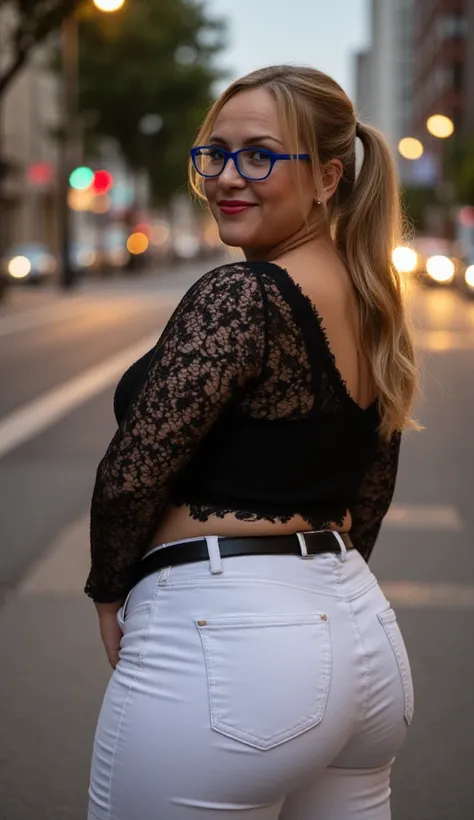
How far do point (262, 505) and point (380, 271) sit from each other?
471mm

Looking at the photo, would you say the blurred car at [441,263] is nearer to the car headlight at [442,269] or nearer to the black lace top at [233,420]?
the car headlight at [442,269]

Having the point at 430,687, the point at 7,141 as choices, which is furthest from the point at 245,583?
the point at 7,141

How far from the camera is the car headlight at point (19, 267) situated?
50844mm

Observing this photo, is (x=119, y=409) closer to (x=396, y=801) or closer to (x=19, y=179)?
(x=396, y=801)

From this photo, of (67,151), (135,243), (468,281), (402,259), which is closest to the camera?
(402,259)

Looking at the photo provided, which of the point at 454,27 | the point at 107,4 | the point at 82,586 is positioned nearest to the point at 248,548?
the point at 82,586

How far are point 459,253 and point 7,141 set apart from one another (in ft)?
81.4

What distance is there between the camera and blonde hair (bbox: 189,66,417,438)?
2277 millimetres

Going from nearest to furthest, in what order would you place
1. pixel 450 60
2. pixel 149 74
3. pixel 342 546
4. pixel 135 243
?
pixel 342 546, pixel 149 74, pixel 135 243, pixel 450 60

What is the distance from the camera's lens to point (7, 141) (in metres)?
65.5

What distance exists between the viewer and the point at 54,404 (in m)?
14.7

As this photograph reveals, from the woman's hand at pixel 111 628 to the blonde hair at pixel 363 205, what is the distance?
1.80 feet

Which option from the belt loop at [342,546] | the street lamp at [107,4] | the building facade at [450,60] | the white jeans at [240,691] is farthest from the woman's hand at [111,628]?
the building facade at [450,60]

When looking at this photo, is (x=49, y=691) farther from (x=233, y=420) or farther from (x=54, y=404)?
(x=54, y=404)
